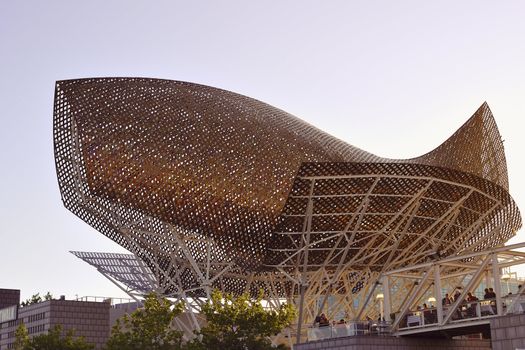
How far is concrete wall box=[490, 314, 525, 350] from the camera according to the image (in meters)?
31.0

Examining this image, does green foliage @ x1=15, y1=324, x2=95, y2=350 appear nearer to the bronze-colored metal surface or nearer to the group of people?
the bronze-colored metal surface

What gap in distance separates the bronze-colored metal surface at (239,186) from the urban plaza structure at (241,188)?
0.22ft

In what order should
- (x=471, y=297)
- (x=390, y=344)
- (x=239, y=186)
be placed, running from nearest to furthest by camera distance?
(x=471, y=297) → (x=390, y=344) → (x=239, y=186)

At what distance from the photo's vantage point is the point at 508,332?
1243 inches

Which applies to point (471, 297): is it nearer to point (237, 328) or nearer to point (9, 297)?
point (237, 328)

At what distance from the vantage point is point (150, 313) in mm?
43656

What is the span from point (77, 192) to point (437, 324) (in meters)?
24.8

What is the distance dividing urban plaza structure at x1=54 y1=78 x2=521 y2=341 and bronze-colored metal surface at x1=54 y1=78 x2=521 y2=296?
7cm

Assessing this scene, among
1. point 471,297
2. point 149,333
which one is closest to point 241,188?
point 149,333

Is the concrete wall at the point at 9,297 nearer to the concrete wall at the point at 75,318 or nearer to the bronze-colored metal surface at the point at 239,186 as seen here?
the concrete wall at the point at 75,318

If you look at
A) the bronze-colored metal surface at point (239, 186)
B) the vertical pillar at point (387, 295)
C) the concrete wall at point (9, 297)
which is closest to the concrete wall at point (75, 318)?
the concrete wall at point (9, 297)

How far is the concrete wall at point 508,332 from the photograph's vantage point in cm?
3095

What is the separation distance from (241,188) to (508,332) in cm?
2259

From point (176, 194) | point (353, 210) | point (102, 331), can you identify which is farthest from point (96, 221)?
point (102, 331)
